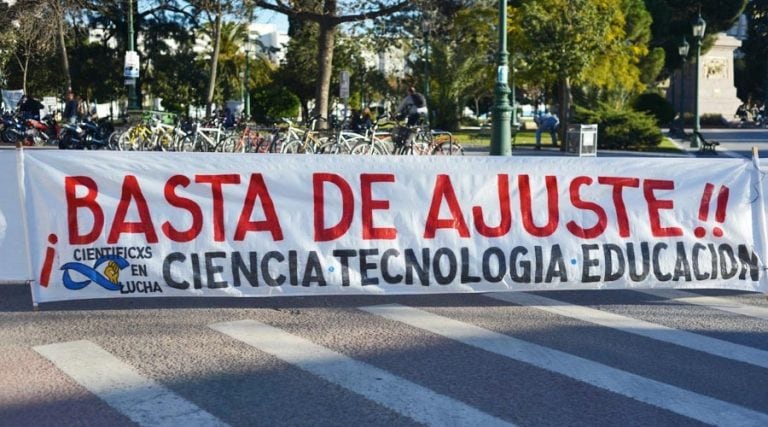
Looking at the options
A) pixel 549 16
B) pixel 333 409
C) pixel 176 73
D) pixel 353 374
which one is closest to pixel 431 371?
pixel 353 374

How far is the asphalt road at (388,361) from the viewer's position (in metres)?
5.24

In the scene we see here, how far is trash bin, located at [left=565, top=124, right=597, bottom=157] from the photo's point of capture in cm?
2542

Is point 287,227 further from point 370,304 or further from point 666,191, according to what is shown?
point 666,191

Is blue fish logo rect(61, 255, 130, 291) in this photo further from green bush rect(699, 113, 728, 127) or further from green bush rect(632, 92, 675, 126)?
green bush rect(699, 113, 728, 127)

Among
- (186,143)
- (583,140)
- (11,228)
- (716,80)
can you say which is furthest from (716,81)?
(11,228)

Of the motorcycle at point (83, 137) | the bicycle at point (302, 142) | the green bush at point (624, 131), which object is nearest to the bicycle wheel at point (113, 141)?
the motorcycle at point (83, 137)

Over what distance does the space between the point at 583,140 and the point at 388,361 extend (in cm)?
2013

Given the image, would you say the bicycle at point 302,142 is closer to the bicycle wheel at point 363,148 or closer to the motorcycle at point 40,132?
the bicycle wheel at point 363,148

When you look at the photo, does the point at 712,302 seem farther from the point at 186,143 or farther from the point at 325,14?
the point at 325,14

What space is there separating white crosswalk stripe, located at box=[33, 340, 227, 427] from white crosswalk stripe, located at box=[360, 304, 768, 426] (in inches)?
88.1

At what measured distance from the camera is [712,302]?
8484 millimetres

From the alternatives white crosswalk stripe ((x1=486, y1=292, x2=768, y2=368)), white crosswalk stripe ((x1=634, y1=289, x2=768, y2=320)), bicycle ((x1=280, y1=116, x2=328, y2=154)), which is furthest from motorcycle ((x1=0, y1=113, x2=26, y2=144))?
white crosswalk stripe ((x1=634, y1=289, x2=768, y2=320))

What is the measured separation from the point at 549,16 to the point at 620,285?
23343mm

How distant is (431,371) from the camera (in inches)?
238
